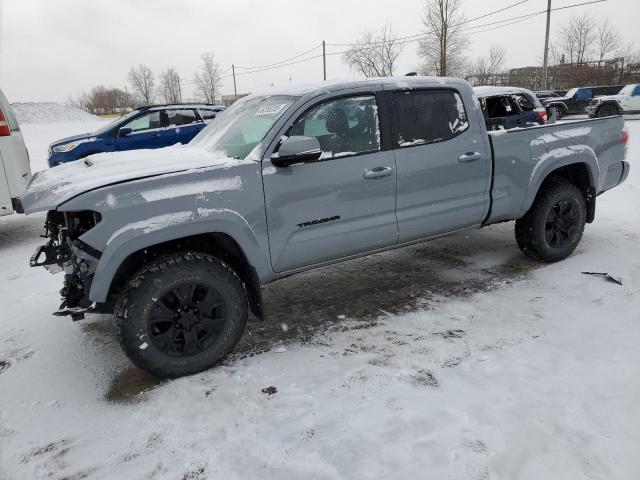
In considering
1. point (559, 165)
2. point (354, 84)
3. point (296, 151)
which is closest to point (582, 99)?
point (559, 165)

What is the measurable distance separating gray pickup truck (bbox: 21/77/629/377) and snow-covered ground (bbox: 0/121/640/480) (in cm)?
46

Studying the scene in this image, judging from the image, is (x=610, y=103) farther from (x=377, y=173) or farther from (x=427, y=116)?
(x=377, y=173)

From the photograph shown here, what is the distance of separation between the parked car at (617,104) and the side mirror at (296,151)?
2040cm

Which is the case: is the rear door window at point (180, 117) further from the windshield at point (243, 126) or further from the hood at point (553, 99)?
the hood at point (553, 99)

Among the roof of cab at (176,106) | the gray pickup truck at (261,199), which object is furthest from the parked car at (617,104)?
the gray pickup truck at (261,199)

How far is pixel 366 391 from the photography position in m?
2.85

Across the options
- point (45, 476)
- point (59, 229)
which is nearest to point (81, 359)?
point (59, 229)

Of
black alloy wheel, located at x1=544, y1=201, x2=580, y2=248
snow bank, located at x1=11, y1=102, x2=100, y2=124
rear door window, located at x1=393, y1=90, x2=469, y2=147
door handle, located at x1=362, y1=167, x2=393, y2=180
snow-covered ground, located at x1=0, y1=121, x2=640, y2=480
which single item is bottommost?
snow-covered ground, located at x1=0, y1=121, x2=640, y2=480

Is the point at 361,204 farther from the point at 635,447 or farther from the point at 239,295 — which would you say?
the point at 635,447

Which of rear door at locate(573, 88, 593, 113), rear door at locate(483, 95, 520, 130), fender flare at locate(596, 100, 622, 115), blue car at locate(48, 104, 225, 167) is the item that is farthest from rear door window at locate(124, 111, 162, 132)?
rear door at locate(573, 88, 593, 113)

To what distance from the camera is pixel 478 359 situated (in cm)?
315

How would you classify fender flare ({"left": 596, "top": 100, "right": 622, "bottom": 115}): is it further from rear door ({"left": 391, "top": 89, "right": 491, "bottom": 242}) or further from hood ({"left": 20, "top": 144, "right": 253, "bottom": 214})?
hood ({"left": 20, "top": 144, "right": 253, "bottom": 214})

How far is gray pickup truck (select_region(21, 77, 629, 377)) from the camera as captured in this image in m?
2.89

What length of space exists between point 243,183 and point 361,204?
0.92m
